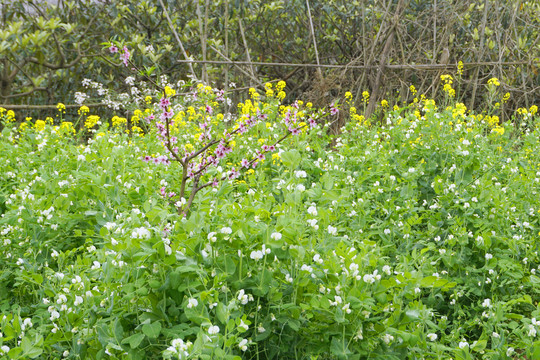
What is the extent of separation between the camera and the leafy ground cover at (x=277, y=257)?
6.20 feet

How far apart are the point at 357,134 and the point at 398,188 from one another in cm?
149

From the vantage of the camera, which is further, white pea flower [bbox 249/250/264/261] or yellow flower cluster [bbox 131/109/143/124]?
yellow flower cluster [bbox 131/109/143/124]

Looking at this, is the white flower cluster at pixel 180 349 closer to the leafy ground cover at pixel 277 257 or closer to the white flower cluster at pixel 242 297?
the leafy ground cover at pixel 277 257

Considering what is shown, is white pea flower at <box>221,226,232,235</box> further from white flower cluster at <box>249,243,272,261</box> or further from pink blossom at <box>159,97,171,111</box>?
pink blossom at <box>159,97,171,111</box>

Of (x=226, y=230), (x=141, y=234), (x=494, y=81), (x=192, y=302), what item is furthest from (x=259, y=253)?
(x=494, y=81)

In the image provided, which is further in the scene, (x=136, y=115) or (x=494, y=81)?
(x=494, y=81)

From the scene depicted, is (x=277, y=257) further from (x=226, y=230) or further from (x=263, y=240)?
(x=226, y=230)

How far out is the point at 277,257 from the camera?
194 cm

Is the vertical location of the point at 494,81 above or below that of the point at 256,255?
below

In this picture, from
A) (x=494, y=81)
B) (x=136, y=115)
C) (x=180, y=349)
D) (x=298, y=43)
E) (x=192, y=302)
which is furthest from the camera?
(x=298, y=43)

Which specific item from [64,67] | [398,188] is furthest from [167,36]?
[398,188]

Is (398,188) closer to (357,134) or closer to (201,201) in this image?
(357,134)

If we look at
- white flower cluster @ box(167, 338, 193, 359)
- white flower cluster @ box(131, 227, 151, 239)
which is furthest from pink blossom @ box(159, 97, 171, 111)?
white flower cluster @ box(167, 338, 193, 359)

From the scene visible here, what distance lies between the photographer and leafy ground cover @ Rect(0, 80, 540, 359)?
1889 mm
